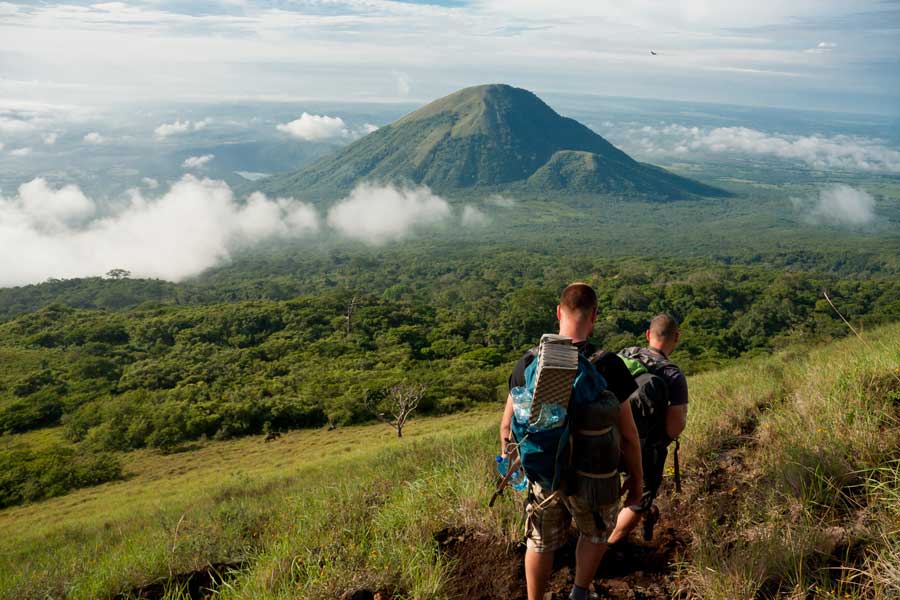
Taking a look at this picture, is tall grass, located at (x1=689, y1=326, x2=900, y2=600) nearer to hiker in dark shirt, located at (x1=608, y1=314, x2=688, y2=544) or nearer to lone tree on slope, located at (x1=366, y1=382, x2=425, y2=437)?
hiker in dark shirt, located at (x1=608, y1=314, x2=688, y2=544)

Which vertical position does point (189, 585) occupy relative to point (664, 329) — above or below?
below

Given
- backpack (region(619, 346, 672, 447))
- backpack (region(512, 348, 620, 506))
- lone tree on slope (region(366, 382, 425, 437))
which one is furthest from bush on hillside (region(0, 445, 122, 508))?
backpack (region(512, 348, 620, 506))

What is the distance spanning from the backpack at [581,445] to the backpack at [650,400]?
0.69 metres

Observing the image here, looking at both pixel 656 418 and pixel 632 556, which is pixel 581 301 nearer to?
pixel 656 418

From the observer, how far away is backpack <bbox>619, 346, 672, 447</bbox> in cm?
317

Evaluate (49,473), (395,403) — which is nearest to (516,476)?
(395,403)

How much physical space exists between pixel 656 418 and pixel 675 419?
116 mm

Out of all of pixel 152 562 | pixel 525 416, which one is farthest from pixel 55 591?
pixel 525 416

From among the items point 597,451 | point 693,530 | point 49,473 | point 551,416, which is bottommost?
point 49,473

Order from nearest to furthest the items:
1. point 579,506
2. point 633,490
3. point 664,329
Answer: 1. point 579,506
2. point 633,490
3. point 664,329

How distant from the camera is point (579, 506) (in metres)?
2.62

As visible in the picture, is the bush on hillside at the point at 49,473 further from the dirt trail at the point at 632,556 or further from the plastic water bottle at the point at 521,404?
the plastic water bottle at the point at 521,404

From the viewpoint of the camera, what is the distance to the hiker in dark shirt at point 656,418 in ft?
10.6

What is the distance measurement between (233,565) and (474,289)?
8864cm
